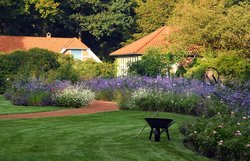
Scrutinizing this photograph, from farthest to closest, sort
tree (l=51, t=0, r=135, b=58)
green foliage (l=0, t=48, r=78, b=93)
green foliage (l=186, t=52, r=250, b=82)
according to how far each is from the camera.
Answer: tree (l=51, t=0, r=135, b=58), green foliage (l=0, t=48, r=78, b=93), green foliage (l=186, t=52, r=250, b=82)

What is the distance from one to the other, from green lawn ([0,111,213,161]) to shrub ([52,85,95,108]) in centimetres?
551

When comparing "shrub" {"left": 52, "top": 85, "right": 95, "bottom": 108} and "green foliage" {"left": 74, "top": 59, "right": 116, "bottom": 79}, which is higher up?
"green foliage" {"left": 74, "top": 59, "right": 116, "bottom": 79}

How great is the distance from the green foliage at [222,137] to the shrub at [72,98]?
11.5 metres

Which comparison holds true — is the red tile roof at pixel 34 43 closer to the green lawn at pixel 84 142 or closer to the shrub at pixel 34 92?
the shrub at pixel 34 92

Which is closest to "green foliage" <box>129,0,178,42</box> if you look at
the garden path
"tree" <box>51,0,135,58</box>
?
"tree" <box>51,0,135,58</box>

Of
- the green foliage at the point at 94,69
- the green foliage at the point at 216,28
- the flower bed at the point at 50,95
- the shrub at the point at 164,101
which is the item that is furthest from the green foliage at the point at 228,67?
the green foliage at the point at 94,69

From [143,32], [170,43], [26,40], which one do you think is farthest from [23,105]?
[143,32]

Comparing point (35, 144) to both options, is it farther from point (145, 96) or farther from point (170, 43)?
point (170, 43)

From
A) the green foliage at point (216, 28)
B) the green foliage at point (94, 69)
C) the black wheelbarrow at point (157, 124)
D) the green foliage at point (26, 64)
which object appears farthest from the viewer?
the green foliage at point (94, 69)

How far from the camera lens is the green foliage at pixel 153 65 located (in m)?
33.9

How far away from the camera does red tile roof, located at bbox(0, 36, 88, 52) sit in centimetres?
5297

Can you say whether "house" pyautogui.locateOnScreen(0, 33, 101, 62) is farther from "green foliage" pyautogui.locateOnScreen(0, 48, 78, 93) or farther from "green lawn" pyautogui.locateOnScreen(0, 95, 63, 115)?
"green lawn" pyautogui.locateOnScreen(0, 95, 63, 115)

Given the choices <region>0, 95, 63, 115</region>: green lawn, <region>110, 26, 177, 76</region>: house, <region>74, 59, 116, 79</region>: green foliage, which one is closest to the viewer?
<region>0, 95, 63, 115</region>: green lawn

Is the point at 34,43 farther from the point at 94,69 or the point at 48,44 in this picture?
the point at 94,69
